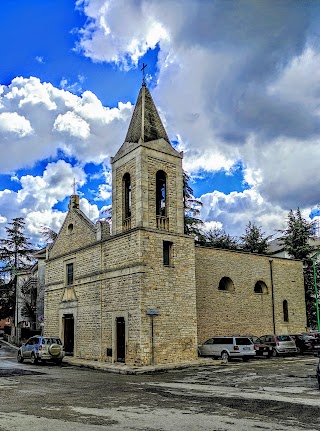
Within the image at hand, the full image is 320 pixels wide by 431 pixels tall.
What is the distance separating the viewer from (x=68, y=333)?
30766mm

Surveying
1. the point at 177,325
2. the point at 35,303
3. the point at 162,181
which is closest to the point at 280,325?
the point at 177,325

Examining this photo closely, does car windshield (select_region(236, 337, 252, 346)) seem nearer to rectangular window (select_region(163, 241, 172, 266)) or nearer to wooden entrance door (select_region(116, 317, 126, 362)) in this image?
rectangular window (select_region(163, 241, 172, 266))

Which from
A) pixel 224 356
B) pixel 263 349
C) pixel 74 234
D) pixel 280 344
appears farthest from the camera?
pixel 74 234

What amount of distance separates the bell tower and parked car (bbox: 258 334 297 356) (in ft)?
30.6

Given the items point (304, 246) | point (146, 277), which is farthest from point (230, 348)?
point (304, 246)

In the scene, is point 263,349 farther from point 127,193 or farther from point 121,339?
point 127,193

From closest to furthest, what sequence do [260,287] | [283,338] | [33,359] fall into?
1. [33,359]
2. [283,338]
3. [260,287]

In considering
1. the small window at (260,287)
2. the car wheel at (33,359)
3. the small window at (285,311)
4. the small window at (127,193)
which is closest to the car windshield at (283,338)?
the small window at (260,287)

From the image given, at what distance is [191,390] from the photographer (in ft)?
48.2

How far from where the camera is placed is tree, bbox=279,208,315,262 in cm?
4347

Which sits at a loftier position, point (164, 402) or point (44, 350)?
point (164, 402)

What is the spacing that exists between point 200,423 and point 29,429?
3.25m

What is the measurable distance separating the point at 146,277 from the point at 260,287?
13070 millimetres

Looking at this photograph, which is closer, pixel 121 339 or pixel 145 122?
pixel 121 339
